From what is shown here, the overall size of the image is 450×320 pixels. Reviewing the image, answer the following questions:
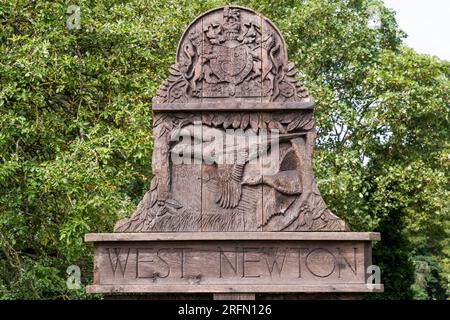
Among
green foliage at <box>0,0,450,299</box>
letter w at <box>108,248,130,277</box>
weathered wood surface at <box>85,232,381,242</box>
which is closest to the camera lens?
weathered wood surface at <box>85,232,381,242</box>

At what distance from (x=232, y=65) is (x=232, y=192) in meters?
1.30

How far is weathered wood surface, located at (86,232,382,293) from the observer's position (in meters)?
8.81

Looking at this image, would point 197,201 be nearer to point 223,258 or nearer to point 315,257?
point 223,258

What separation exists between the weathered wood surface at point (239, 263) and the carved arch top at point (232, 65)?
1420 millimetres

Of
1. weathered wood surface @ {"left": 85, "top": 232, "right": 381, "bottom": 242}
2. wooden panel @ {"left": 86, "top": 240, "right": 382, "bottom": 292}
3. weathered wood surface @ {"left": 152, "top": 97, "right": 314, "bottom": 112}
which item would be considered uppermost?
weathered wood surface @ {"left": 152, "top": 97, "right": 314, "bottom": 112}

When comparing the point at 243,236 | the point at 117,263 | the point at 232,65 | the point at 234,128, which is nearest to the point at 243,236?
the point at 243,236

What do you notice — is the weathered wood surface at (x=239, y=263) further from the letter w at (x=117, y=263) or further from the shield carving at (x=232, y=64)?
the shield carving at (x=232, y=64)

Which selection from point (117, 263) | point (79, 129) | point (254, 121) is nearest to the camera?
point (117, 263)

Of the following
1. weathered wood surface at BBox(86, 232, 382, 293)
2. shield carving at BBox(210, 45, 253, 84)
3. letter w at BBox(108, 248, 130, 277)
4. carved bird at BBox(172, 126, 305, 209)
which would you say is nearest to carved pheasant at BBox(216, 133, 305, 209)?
carved bird at BBox(172, 126, 305, 209)

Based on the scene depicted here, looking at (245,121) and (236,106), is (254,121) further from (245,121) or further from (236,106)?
(236,106)

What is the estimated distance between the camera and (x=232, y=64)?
9.27 m

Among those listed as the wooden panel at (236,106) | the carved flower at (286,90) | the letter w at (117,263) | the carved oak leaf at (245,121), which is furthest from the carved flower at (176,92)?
the letter w at (117,263)

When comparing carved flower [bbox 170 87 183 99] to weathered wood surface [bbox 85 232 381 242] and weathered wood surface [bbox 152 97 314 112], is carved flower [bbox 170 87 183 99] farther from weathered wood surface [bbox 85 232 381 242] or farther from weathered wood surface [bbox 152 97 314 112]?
weathered wood surface [bbox 85 232 381 242]

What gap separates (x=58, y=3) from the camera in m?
14.6
